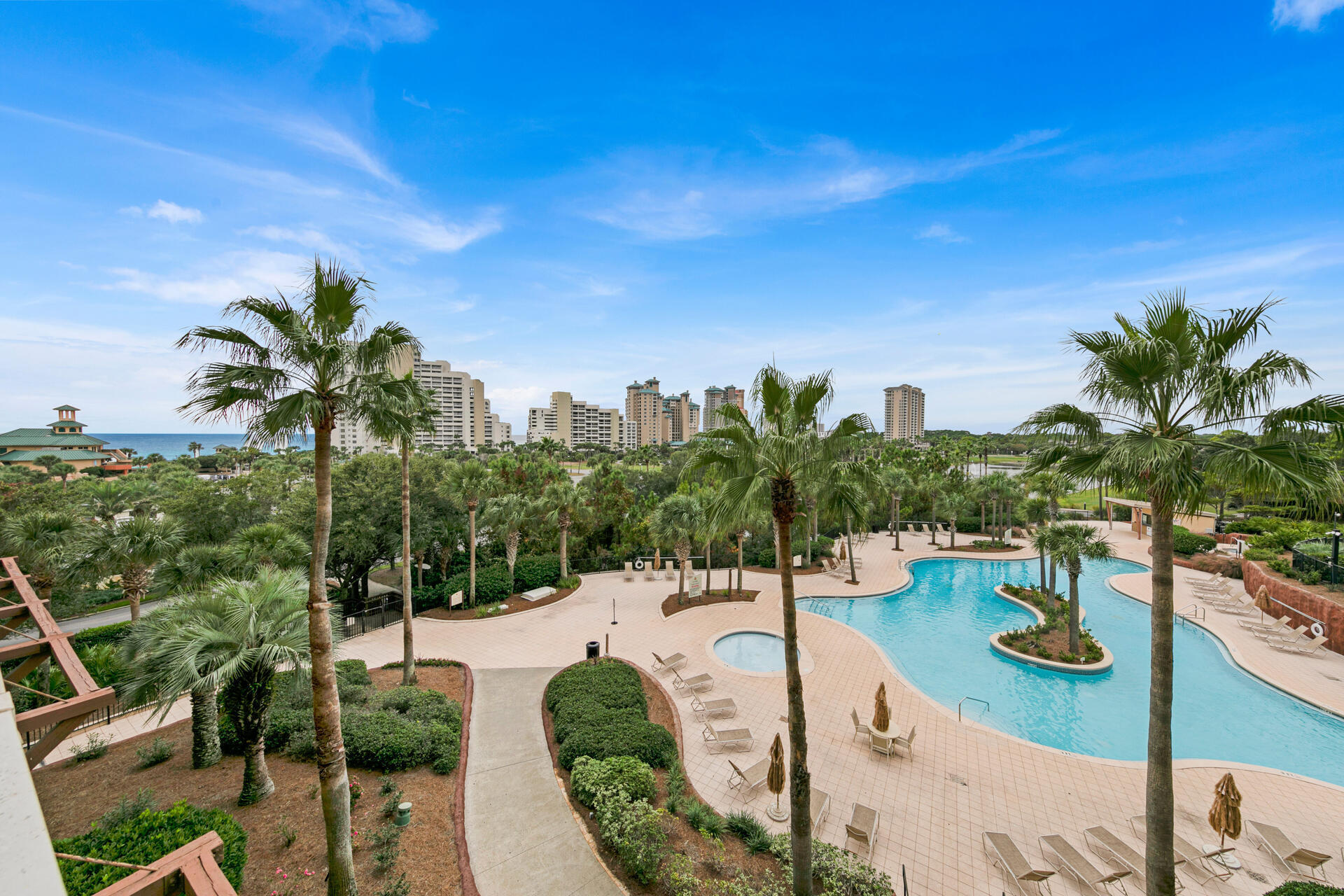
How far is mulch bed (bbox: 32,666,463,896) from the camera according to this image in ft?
22.4

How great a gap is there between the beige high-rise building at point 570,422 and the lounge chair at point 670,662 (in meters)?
127

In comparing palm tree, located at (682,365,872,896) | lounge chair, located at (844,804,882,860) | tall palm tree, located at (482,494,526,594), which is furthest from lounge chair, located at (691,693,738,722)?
tall palm tree, located at (482,494,526,594)

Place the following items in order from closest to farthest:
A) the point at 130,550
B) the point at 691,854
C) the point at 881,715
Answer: the point at 691,854
the point at 881,715
the point at 130,550

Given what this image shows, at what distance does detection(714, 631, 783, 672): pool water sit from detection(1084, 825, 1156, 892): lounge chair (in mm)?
7523

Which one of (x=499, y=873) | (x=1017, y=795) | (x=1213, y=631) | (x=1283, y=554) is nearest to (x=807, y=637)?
(x=1017, y=795)

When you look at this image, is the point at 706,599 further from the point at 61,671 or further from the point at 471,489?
the point at 61,671

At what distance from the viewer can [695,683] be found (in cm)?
1297

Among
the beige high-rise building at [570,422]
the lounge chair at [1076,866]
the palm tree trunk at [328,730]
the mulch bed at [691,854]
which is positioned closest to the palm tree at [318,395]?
the palm tree trunk at [328,730]

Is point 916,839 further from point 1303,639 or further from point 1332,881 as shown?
point 1303,639

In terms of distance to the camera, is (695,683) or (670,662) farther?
(670,662)

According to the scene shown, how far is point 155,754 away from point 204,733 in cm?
118

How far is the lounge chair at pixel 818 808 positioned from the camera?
27.2ft

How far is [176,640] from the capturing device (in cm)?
732

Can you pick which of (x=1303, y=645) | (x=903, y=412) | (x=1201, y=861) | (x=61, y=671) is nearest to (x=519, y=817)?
(x=61, y=671)
